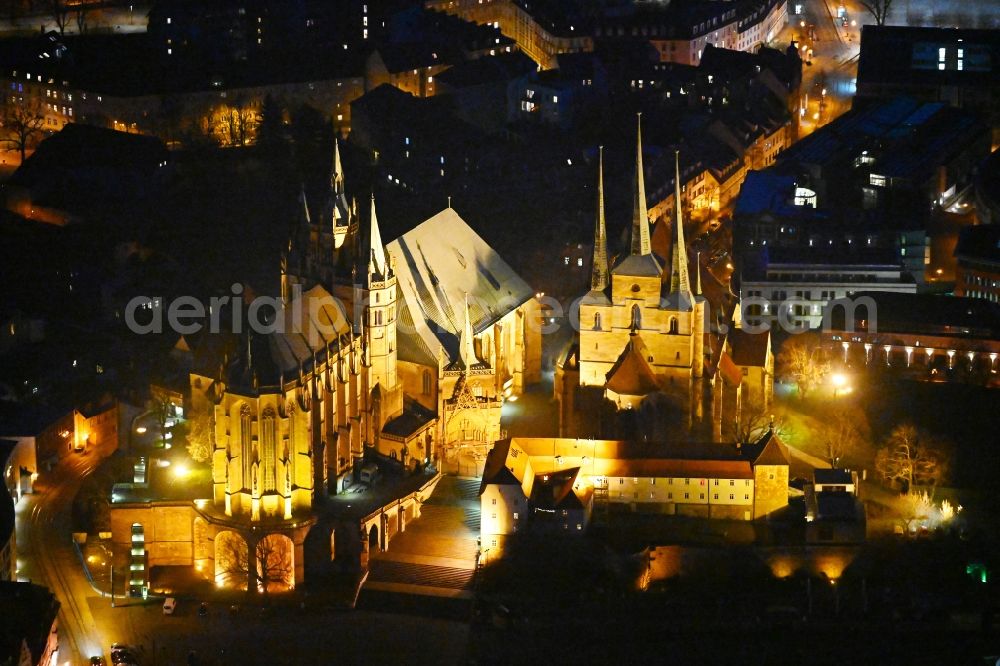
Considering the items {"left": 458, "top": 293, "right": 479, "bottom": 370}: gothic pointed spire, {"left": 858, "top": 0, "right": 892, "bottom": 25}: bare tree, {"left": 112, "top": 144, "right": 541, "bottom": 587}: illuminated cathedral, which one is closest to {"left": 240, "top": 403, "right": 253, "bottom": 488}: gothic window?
{"left": 112, "top": 144, "right": 541, "bottom": 587}: illuminated cathedral

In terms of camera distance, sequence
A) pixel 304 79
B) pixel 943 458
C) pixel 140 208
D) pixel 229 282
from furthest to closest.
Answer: pixel 304 79, pixel 140 208, pixel 229 282, pixel 943 458

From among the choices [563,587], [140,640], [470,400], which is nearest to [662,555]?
[563,587]

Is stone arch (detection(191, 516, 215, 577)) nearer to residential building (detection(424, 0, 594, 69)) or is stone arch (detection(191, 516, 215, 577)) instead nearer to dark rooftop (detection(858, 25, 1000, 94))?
residential building (detection(424, 0, 594, 69))

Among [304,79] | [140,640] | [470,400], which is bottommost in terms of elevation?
[140,640]

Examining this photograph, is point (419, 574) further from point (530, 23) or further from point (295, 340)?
point (530, 23)

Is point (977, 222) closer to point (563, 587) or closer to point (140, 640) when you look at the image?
point (563, 587)

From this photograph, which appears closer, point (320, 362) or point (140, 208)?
point (320, 362)

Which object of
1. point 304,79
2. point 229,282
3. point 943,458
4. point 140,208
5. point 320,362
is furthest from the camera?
point 304,79
